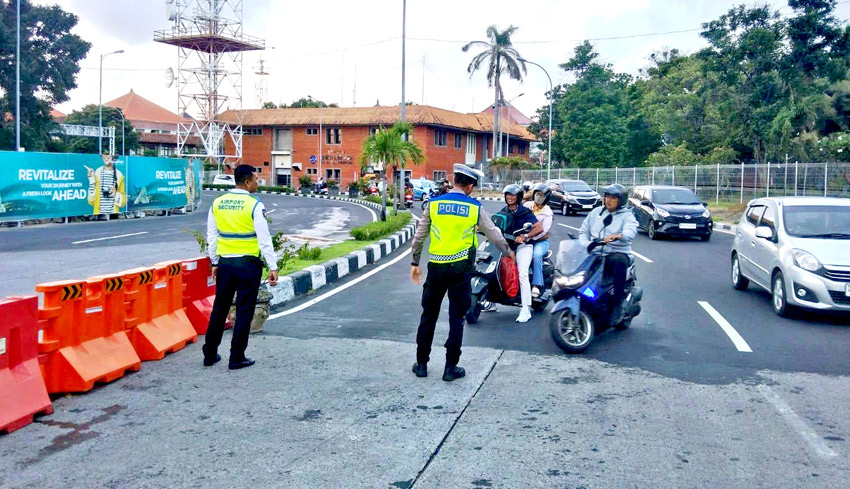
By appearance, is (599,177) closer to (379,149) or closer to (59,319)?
(379,149)

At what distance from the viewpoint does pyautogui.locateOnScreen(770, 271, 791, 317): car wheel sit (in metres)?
9.04

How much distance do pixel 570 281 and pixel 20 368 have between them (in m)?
4.55

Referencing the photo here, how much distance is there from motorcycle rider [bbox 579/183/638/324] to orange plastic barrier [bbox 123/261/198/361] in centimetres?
395

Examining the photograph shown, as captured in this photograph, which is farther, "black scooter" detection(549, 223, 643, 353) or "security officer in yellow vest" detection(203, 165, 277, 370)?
"black scooter" detection(549, 223, 643, 353)

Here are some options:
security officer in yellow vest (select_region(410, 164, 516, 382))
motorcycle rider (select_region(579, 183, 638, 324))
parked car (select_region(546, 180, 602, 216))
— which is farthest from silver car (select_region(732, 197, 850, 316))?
parked car (select_region(546, 180, 602, 216))

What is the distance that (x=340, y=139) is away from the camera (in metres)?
65.8

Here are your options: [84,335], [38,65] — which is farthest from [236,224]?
[38,65]

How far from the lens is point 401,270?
44.4 feet

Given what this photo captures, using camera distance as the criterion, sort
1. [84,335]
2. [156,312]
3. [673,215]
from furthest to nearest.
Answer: [673,215], [156,312], [84,335]

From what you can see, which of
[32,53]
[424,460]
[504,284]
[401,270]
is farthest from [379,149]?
[32,53]

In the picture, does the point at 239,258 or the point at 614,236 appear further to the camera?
the point at 614,236

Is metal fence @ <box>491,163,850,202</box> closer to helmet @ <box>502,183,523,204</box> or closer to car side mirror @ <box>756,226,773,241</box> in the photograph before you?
car side mirror @ <box>756,226,773,241</box>

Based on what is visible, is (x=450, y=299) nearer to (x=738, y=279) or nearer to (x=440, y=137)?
(x=738, y=279)

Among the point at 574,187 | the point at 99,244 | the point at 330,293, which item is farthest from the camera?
the point at 574,187
